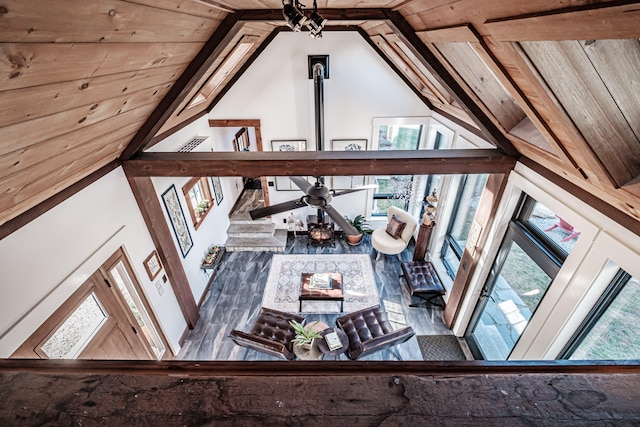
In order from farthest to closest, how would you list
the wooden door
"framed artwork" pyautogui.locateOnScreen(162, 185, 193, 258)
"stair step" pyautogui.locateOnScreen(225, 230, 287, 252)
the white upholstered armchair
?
"stair step" pyautogui.locateOnScreen(225, 230, 287, 252) → the white upholstered armchair → "framed artwork" pyautogui.locateOnScreen(162, 185, 193, 258) → the wooden door

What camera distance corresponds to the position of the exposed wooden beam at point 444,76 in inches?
108

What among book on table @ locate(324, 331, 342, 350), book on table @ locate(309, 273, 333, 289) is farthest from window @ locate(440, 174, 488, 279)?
book on table @ locate(324, 331, 342, 350)

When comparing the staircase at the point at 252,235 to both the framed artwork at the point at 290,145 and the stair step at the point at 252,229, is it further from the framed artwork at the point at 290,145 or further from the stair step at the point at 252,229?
the framed artwork at the point at 290,145

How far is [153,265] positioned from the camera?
3771 millimetres

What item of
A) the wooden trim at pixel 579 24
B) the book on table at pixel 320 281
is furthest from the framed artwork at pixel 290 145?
the wooden trim at pixel 579 24

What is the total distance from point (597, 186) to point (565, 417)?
2.34 m

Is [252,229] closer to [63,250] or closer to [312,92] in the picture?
[312,92]

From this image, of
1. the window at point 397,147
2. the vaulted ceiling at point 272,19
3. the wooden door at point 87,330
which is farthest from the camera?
the window at point 397,147

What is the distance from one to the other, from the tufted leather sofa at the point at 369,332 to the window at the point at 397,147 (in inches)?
101

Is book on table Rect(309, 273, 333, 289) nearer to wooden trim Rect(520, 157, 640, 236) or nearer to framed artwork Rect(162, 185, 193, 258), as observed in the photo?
framed artwork Rect(162, 185, 193, 258)

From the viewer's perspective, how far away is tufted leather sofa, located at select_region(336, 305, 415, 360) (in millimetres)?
3787

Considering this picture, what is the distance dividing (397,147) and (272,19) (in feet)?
13.0

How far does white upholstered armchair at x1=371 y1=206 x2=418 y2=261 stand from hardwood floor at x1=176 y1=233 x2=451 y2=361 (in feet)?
1.34

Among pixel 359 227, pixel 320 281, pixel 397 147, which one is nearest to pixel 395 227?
pixel 359 227
